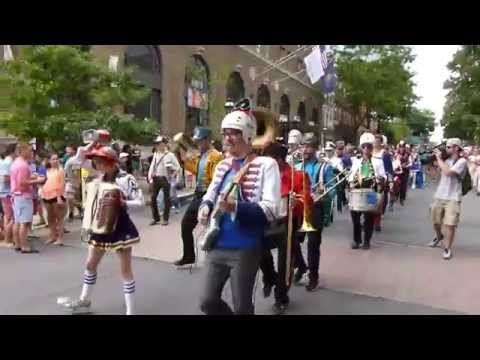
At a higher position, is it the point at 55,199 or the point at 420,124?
the point at 420,124

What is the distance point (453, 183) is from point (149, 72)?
18.0 meters

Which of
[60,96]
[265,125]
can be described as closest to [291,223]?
[265,125]

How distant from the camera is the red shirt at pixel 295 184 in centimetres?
546

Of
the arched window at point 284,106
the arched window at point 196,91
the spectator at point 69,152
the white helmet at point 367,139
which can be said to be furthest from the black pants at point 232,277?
the arched window at point 284,106

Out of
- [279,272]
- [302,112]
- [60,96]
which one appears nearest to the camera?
[279,272]

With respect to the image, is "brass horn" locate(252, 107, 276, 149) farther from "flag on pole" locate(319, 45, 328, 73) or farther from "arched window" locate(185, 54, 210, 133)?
"arched window" locate(185, 54, 210, 133)

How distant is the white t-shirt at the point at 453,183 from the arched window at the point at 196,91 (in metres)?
17.7

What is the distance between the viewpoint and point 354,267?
24.3 ft

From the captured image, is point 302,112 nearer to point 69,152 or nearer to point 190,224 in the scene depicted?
point 69,152

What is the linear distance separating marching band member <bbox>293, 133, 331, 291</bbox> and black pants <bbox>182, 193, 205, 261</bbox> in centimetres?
130

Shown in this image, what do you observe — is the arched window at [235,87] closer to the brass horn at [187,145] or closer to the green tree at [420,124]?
the brass horn at [187,145]

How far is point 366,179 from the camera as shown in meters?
8.61

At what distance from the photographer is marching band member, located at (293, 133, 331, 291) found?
6168mm

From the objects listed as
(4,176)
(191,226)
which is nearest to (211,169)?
(191,226)
